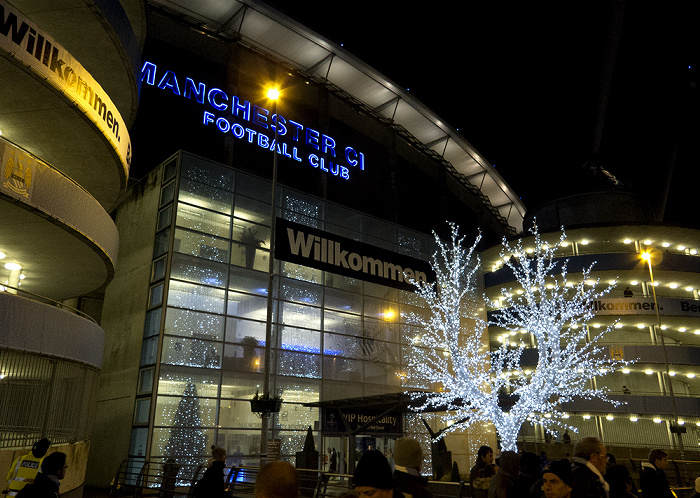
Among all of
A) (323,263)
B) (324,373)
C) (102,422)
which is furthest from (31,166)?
(324,373)

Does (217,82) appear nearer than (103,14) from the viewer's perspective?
No

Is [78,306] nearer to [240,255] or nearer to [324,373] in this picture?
[240,255]

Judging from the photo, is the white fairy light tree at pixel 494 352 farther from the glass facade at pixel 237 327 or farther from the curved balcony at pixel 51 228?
the curved balcony at pixel 51 228

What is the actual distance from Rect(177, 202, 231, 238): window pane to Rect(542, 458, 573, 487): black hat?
21035mm

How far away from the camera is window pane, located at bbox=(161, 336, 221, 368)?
21.4 meters

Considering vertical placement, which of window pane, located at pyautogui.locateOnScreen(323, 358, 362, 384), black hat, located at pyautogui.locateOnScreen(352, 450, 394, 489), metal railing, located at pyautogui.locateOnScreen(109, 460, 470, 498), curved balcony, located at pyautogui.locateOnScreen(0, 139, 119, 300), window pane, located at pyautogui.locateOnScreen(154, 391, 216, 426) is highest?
curved balcony, located at pyautogui.locateOnScreen(0, 139, 119, 300)

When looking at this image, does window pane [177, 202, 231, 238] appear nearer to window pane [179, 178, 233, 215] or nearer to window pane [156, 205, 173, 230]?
window pane [179, 178, 233, 215]

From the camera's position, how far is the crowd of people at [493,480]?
10.5 ft

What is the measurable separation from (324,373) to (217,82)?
18.3m

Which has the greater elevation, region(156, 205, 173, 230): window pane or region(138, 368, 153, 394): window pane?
region(156, 205, 173, 230): window pane

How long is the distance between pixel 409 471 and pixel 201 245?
20.7 m

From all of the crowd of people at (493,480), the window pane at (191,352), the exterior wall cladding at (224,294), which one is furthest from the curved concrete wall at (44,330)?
the exterior wall cladding at (224,294)

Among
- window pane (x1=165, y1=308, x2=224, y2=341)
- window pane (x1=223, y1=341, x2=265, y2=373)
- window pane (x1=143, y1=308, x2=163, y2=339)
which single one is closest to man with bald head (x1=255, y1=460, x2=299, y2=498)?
window pane (x1=165, y1=308, x2=224, y2=341)

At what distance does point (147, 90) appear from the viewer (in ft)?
91.6
